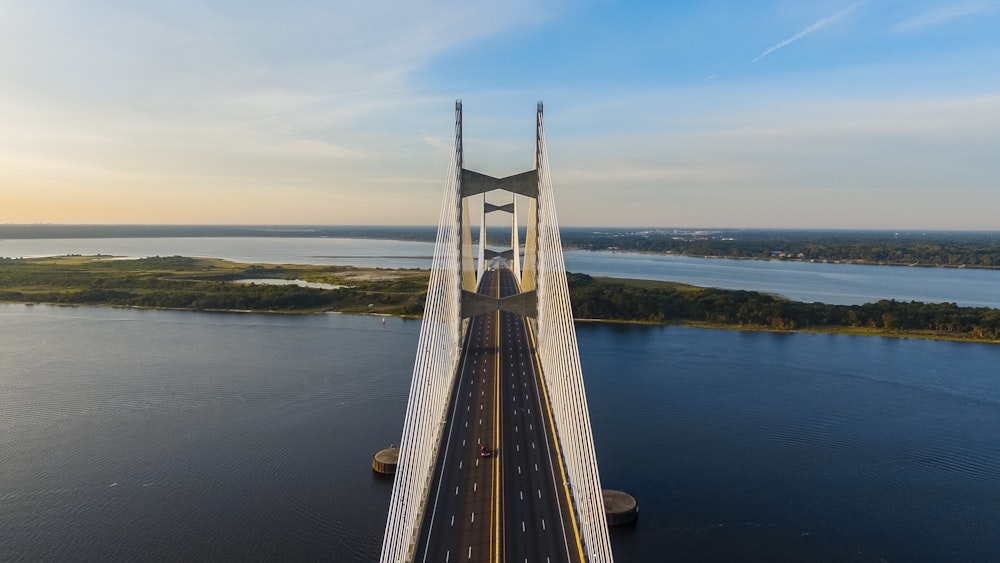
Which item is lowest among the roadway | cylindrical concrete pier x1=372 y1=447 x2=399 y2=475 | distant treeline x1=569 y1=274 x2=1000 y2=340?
cylindrical concrete pier x1=372 y1=447 x2=399 y2=475

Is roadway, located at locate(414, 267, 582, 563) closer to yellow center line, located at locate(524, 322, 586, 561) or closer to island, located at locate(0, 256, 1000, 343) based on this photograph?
yellow center line, located at locate(524, 322, 586, 561)

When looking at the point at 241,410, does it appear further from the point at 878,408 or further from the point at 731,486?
the point at 878,408

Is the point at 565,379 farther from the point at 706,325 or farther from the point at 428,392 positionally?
the point at 706,325

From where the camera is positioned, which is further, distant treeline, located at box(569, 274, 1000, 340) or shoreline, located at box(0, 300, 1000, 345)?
distant treeline, located at box(569, 274, 1000, 340)

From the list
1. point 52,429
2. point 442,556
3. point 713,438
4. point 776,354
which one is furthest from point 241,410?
point 776,354

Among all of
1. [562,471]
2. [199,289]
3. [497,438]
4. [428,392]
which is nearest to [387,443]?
[497,438]

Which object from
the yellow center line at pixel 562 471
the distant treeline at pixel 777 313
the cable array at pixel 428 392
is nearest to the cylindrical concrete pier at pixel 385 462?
the cable array at pixel 428 392

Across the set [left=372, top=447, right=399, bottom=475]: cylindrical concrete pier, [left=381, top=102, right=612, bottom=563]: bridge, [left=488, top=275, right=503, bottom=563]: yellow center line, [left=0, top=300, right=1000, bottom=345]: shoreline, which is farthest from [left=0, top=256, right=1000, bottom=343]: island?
[left=372, top=447, right=399, bottom=475]: cylindrical concrete pier
